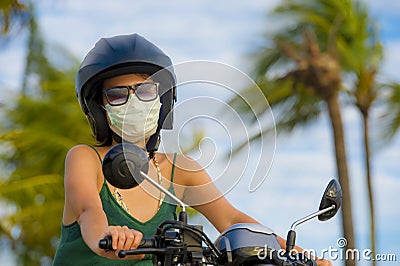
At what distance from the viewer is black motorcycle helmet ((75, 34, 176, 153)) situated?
375 cm

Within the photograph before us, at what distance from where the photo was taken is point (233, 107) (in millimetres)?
3131

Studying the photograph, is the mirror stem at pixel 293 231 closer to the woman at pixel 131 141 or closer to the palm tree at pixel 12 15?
the woman at pixel 131 141

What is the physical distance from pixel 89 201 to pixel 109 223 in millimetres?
380

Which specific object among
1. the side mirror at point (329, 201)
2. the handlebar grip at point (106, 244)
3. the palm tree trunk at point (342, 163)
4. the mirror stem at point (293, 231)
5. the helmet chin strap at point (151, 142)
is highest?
the palm tree trunk at point (342, 163)

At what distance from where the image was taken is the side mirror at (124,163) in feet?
9.04

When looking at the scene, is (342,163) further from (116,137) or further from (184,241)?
(184,241)

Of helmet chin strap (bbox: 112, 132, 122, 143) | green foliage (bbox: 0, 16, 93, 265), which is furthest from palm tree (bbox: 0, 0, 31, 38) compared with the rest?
helmet chin strap (bbox: 112, 132, 122, 143)

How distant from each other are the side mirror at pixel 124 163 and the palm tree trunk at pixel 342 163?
2415 centimetres

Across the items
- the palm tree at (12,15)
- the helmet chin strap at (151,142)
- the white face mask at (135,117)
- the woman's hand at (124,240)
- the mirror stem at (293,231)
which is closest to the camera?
the woman's hand at (124,240)

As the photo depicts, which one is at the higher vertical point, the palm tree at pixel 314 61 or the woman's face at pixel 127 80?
the palm tree at pixel 314 61

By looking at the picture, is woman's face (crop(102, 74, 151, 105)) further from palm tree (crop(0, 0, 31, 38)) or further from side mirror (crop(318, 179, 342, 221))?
palm tree (crop(0, 0, 31, 38))

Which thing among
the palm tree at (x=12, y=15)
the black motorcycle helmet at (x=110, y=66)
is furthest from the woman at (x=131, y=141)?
the palm tree at (x=12, y=15)

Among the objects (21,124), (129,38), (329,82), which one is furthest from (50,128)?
(129,38)

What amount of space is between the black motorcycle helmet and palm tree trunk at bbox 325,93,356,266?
75.8 ft
